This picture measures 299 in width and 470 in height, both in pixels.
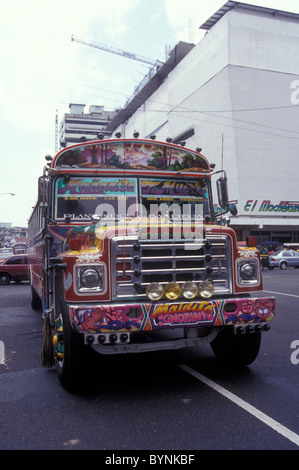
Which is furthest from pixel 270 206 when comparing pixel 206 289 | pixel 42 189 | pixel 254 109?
pixel 206 289

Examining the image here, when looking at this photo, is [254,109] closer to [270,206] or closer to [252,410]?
[270,206]

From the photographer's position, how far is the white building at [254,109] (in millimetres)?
43812

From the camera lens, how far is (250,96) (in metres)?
44.3

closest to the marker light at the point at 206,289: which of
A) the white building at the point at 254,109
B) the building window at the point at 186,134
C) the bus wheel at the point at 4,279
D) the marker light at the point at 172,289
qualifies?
the marker light at the point at 172,289

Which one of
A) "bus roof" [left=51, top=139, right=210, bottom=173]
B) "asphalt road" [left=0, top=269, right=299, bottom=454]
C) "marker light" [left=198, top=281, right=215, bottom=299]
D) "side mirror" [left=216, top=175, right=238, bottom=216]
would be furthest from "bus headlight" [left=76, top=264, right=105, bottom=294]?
"side mirror" [left=216, top=175, right=238, bottom=216]

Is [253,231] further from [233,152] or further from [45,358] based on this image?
[45,358]

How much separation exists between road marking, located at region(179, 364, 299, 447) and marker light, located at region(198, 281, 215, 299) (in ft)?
3.44

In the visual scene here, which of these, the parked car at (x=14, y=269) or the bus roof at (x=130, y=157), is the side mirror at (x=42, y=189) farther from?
the parked car at (x=14, y=269)

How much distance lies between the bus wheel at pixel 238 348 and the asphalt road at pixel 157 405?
0.48 ft

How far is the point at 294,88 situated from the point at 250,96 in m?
5.93

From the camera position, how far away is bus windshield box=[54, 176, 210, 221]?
614 cm

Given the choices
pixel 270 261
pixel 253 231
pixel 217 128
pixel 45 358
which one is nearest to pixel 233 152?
pixel 217 128

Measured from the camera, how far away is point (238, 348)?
548 centimetres

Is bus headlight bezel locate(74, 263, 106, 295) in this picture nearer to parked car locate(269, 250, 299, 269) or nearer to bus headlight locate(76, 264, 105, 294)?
bus headlight locate(76, 264, 105, 294)
